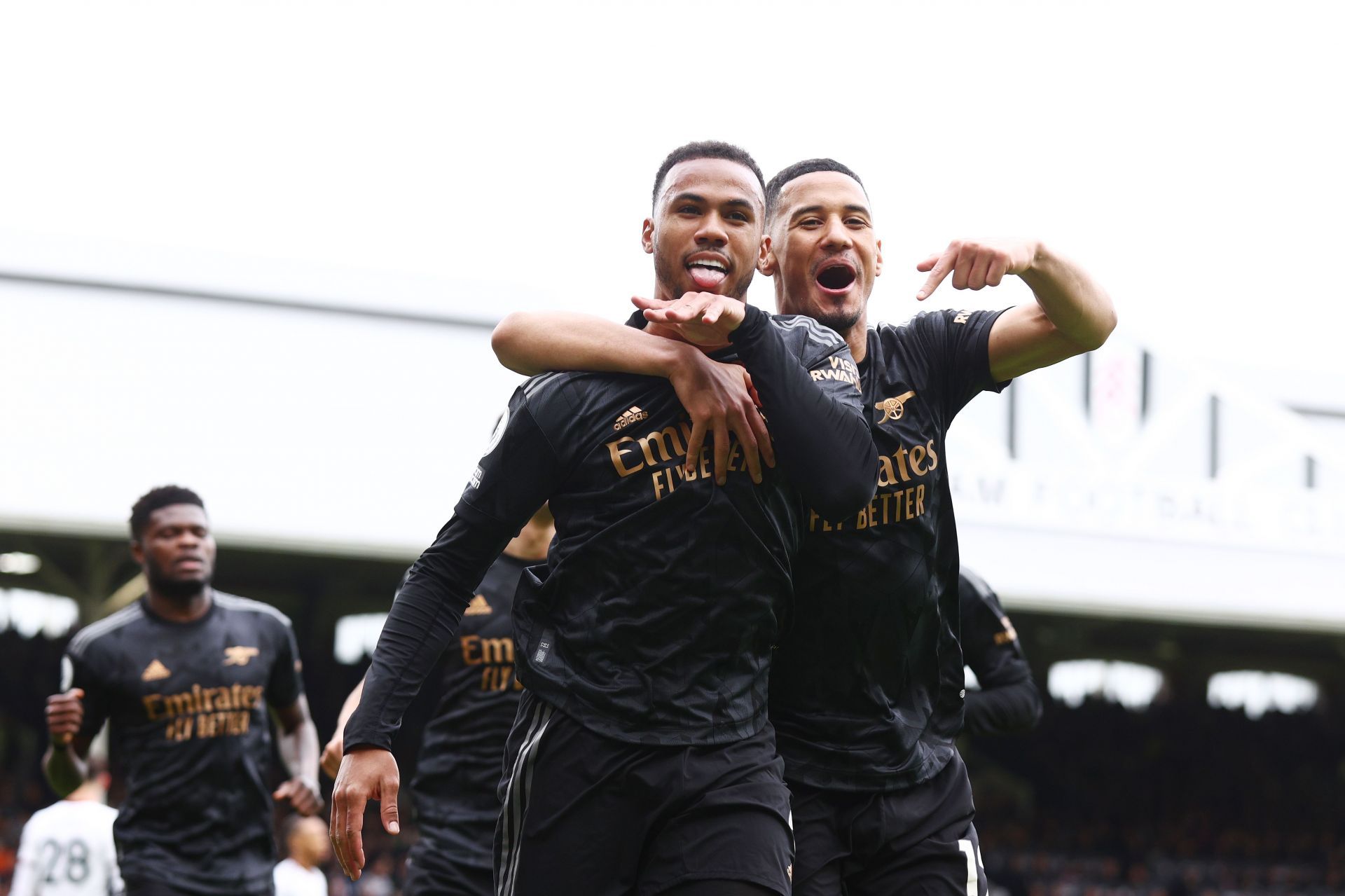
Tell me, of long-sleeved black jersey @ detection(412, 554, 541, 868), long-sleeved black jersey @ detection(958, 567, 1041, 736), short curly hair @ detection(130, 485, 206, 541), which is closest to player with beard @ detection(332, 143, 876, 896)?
long-sleeved black jersey @ detection(958, 567, 1041, 736)

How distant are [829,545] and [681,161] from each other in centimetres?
93

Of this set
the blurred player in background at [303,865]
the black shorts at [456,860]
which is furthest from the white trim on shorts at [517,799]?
the blurred player in background at [303,865]

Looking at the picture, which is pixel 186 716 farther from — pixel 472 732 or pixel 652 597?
pixel 652 597

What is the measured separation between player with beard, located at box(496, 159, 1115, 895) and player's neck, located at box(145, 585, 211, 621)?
140 inches

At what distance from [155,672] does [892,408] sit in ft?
12.2

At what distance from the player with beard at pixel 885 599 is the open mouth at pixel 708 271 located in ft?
0.63

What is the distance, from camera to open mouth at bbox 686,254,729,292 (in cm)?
344

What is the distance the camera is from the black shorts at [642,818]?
308 cm

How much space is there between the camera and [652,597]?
126 inches

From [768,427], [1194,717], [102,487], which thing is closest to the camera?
[768,427]

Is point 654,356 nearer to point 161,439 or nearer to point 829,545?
point 829,545

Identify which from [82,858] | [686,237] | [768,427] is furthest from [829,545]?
[82,858]

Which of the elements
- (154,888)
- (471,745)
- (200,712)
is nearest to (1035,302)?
(471,745)

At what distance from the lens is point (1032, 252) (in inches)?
134
